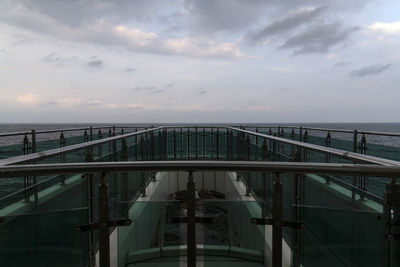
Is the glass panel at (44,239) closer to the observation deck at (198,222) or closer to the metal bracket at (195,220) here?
the observation deck at (198,222)

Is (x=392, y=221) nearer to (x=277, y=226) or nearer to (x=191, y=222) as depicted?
(x=277, y=226)

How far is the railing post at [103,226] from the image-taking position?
3.91 ft

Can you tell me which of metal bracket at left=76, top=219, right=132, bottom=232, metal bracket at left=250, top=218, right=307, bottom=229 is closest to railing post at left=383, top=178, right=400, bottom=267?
metal bracket at left=250, top=218, right=307, bottom=229

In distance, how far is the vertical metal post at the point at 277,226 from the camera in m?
1.19

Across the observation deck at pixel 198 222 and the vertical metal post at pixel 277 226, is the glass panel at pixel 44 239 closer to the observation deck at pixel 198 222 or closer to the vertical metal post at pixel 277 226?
the observation deck at pixel 198 222

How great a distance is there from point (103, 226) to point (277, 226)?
2.58ft

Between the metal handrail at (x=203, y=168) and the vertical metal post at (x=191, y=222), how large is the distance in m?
0.09

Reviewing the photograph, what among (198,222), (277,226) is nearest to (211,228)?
(198,222)

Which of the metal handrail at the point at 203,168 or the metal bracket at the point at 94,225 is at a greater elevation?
the metal handrail at the point at 203,168

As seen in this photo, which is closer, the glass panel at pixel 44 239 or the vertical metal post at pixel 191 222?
the glass panel at pixel 44 239

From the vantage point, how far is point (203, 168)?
115 cm

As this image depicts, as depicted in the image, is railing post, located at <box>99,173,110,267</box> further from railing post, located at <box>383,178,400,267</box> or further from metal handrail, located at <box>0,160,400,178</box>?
railing post, located at <box>383,178,400,267</box>

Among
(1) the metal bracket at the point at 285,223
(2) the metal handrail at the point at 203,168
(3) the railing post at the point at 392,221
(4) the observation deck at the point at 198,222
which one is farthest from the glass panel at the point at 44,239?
(3) the railing post at the point at 392,221

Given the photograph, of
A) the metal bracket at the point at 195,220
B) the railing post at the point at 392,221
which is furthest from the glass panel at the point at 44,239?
the railing post at the point at 392,221
